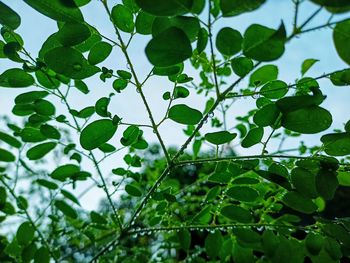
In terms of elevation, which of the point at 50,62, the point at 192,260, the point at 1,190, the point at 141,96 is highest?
the point at 50,62

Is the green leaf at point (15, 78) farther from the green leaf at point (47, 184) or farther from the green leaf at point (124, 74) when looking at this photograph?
the green leaf at point (47, 184)

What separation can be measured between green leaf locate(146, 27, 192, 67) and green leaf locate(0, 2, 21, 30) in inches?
10.2

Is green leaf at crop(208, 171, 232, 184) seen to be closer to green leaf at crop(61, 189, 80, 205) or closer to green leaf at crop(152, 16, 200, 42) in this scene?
green leaf at crop(152, 16, 200, 42)

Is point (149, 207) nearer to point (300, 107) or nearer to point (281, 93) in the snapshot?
point (281, 93)

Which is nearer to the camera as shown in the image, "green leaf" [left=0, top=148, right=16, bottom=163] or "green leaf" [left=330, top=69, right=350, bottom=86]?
"green leaf" [left=330, top=69, right=350, bottom=86]

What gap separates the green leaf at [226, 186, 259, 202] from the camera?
1162 mm

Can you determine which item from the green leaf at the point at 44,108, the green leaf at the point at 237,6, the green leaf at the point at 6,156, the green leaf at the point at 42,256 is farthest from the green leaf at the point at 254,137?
the green leaf at the point at 6,156

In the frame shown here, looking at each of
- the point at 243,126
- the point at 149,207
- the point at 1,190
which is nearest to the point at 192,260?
the point at 149,207

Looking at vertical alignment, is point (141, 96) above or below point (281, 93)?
above

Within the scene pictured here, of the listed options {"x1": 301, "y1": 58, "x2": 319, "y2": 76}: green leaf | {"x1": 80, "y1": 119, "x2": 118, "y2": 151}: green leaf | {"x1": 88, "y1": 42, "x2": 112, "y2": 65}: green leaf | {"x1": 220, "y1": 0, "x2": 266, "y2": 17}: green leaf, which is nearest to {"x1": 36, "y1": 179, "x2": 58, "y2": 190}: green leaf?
{"x1": 80, "y1": 119, "x2": 118, "y2": 151}: green leaf

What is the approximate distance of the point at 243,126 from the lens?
168cm

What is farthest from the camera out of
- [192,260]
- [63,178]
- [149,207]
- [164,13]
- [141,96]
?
[149,207]

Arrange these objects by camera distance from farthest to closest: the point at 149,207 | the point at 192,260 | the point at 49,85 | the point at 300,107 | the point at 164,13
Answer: the point at 149,207 < the point at 192,260 < the point at 49,85 < the point at 300,107 < the point at 164,13

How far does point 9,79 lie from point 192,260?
97 cm
